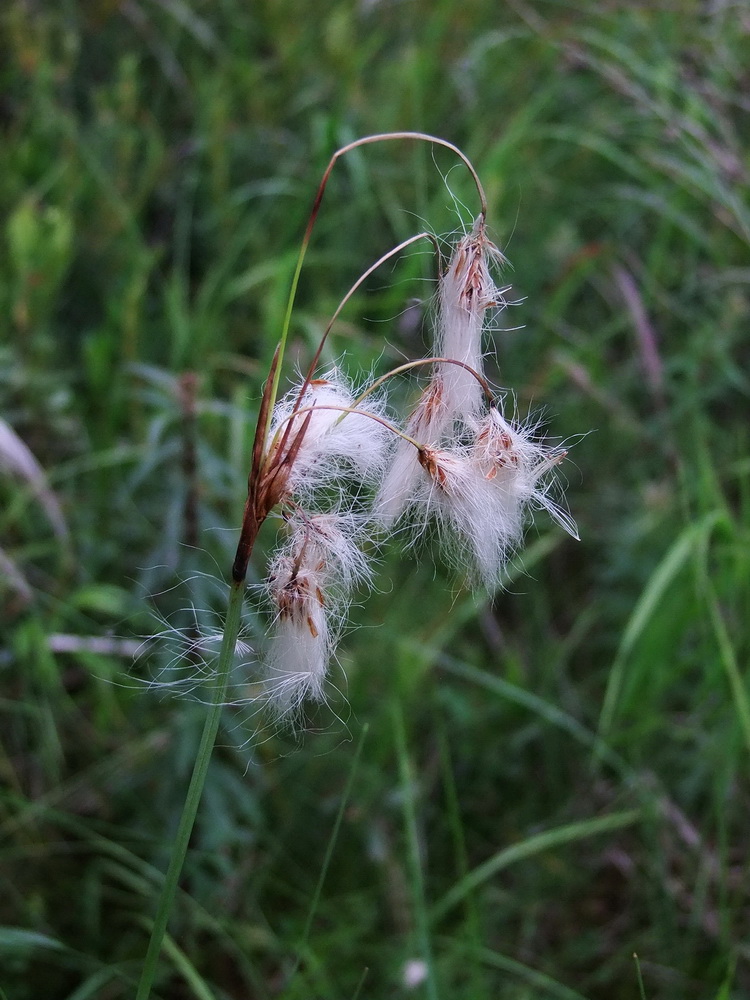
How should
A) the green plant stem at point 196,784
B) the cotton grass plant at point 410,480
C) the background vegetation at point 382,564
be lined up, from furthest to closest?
1. the background vegetation at point 382,564
2. the cotton grass plant at point 410,480
3. the green plant stem at point 196,784

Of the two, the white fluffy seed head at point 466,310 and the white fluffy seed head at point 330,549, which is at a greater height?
the white fluffy seed head at point 466,310

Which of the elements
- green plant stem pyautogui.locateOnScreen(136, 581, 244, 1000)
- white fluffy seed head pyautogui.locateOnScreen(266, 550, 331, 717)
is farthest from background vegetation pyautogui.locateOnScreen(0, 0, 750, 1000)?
green plant stem pyautogui.locateOnScreen(136, 581, 244, 1000)

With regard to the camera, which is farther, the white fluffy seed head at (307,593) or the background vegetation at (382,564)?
the background vegetation at (382,564)

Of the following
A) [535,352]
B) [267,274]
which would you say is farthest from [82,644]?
[535,352]

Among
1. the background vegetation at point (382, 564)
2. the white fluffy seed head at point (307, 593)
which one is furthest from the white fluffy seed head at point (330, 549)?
the background vegetation at point (382, 564)

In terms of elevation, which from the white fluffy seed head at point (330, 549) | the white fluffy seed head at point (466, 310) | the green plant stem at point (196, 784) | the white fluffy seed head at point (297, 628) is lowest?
the green plant stem at point (196, 784)

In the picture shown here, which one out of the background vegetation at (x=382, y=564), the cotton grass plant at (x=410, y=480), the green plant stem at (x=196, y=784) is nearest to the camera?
the green plant stem at (x=196, y=784)

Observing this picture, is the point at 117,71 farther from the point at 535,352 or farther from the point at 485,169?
the point at 535,352

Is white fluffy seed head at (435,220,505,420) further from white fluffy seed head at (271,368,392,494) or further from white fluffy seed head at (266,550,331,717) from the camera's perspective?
white fluffy seed head at (266,550,331,717)

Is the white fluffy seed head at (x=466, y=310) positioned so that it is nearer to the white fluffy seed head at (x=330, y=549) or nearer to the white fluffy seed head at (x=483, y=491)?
the white fluffy seed head at (x=483, y=491)
